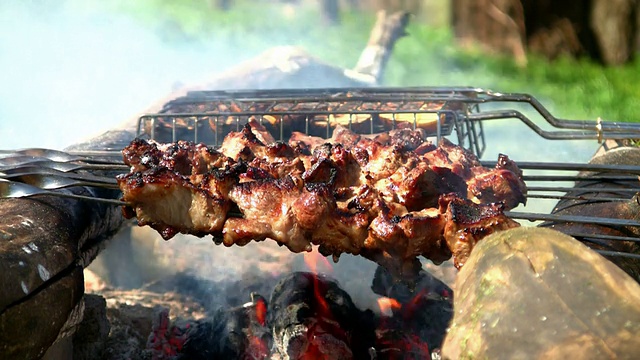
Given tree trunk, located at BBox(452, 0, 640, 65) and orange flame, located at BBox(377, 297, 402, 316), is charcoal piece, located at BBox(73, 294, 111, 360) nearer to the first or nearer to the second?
orange flame, located at BBox(377, 297, 402, 316)

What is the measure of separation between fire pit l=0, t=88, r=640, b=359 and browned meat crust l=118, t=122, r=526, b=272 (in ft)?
0.66

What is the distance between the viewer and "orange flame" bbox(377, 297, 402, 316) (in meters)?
4.15

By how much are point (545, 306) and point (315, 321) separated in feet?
6.59

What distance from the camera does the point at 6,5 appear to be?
487 inches

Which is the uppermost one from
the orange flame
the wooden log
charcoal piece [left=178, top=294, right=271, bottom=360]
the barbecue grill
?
the wooden log

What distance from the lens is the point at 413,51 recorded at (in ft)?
50.6

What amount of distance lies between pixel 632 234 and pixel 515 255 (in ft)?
4.92

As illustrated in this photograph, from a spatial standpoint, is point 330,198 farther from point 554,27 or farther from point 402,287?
point 554,27

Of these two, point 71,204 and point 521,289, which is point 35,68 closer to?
point 71,204

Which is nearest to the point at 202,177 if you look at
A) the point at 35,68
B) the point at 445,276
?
the point at 445,276

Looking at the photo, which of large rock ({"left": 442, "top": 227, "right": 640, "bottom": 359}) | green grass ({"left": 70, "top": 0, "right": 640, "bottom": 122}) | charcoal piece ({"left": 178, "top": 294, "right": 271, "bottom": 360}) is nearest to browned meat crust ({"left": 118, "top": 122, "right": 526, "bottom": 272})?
large rock ({"left": 442, "top": 227, "right": 640, "bottom": 359})

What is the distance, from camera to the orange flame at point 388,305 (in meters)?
4.15

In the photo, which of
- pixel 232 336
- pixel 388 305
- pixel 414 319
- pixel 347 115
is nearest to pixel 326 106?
pixel 347 115

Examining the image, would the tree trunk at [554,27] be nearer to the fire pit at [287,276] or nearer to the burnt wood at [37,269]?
the fire pit at [287,276]
